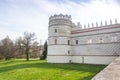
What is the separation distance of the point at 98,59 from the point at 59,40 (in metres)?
8.86

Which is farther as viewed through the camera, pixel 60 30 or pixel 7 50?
pixel 7 50

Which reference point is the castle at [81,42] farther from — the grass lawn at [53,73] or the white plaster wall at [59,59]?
the grass lawn at [53,73]

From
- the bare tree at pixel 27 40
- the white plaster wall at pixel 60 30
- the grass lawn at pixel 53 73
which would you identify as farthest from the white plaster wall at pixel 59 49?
the bare tree at pixel 27 40

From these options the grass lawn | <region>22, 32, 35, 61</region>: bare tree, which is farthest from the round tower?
<region>22, 32, 35, 61</region>: bare tree

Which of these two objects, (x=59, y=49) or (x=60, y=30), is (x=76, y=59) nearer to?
(x=59, y=49)

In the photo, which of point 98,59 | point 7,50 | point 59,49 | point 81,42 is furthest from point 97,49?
point 7,50

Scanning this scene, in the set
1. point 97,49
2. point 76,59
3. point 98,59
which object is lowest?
point 76,59

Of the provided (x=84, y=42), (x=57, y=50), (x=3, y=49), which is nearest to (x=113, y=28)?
(x=84, y=42)

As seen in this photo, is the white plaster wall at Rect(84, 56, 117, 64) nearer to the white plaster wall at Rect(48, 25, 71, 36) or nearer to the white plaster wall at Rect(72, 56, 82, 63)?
the white plaster wall at Rect(72, 56, 82, 63)

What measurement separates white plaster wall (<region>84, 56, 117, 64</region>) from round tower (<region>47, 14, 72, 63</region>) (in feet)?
14.1

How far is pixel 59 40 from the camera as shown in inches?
1267

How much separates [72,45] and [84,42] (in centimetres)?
327

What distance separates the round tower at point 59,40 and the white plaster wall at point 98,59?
431cm

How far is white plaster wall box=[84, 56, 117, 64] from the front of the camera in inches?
1061
